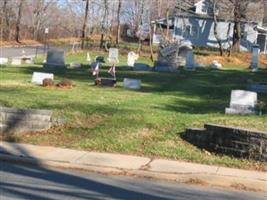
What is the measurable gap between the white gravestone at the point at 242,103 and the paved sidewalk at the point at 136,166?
12.8 ft

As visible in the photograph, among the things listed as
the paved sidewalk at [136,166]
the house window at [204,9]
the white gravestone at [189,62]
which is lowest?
the paved sidewalk at [136,166]

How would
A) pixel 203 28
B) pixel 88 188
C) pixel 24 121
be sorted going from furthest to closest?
pixel 203 28 → pixel 24 121 → pixel 88 188

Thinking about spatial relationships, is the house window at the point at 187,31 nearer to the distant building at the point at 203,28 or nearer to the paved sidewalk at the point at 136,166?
the distant building at the point at 203,28

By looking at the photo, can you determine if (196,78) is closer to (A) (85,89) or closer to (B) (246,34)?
(A) (85,89)

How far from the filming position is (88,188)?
27.4 feet

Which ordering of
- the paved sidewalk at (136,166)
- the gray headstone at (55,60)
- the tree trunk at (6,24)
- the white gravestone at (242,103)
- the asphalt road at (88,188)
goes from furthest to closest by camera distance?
the tree trunk at (6,24) < the gray headstone at (55,60) < the white gravestone at (242,103) < the paved sidewalk at (136,166) < the asphalt road at (88,188)

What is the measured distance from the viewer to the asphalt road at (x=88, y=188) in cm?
782

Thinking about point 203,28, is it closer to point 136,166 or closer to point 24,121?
point 24,121

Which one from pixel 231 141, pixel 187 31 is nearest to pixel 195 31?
pixel 187 31

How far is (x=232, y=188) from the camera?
897 centimetres

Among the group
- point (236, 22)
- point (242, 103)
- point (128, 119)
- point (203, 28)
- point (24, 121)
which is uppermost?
point (236, 22)

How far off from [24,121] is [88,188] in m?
3.94

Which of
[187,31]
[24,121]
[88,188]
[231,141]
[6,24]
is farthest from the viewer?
[6,24]

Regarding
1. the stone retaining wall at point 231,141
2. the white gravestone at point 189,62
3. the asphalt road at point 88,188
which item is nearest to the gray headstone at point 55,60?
the white gravestone at point 189,62
